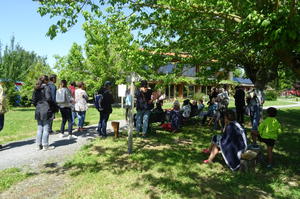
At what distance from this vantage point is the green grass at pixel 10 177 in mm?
3836

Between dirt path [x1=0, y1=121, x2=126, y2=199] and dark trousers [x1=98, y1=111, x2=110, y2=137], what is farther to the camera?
dark trousers [x1=98, y1=111, x2=110, y2=137]

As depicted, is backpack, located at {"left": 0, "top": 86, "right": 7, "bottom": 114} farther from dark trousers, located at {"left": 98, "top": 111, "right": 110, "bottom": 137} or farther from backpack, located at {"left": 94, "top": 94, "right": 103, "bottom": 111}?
dark trousers, located at {"left": 98, "top": 111, "right": 110, "bottom": 137}

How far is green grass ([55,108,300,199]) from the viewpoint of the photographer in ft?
11.9

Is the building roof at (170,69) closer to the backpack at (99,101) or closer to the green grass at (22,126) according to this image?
the backpack at (99,101)

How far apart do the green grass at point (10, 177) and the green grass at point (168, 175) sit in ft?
2.72

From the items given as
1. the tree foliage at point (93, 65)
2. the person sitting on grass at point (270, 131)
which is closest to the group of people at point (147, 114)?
the person sitting on grass at point (270, 131)

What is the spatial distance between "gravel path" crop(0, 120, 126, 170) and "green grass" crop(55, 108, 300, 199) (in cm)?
42

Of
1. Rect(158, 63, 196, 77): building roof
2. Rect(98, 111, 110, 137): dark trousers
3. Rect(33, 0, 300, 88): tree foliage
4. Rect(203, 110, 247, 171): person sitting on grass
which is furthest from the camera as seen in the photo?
Rect(158, 63, 196, 77): building roof

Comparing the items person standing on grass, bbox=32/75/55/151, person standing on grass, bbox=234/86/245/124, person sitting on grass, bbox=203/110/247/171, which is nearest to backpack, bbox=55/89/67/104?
person standing on grass, bbox=32/75/55/151

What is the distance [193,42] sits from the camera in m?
5.57

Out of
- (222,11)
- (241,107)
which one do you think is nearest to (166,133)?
(241,107)

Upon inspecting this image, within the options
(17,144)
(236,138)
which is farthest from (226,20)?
(17,144)

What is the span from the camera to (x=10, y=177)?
4141 millimetres

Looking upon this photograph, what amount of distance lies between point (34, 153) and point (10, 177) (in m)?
1.43
